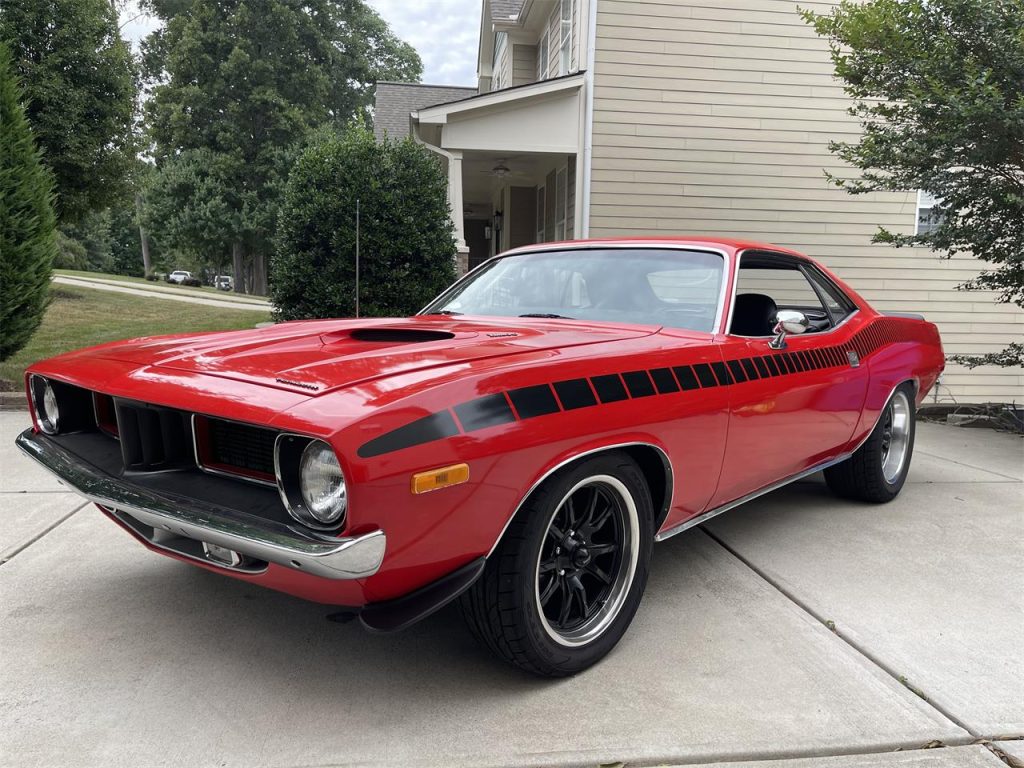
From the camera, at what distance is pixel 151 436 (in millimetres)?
2373

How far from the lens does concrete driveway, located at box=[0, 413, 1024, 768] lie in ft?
6.87

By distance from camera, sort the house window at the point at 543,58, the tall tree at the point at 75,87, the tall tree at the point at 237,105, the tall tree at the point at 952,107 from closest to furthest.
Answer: the tall tree at the point at 952,107 < the house window at the point at 543,58 < the tall tree at the point at 75,87 < the tall tree at the point at 237,105

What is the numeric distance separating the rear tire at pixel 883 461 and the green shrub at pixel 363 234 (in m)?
5.81

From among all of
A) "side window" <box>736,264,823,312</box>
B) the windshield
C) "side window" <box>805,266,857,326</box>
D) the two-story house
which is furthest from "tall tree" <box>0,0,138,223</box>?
"side window" <box>805,266,857,326</box>

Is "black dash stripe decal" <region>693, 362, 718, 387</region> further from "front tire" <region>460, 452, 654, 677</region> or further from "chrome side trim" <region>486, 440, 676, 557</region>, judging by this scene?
"front tire" <region>460, 452, 654, 677</region>

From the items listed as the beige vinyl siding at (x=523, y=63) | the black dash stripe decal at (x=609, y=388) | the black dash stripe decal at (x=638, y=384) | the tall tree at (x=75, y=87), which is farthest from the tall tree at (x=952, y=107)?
the tall tree at (x=75, y=87)

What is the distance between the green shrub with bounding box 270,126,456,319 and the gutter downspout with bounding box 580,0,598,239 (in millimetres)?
1800

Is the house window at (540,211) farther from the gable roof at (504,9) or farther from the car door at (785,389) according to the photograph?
the car door at (785,389)

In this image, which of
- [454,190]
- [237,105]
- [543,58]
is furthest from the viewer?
[237,105]

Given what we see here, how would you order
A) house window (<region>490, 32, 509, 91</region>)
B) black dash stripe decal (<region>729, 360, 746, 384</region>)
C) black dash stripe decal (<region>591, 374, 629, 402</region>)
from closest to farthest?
black dash stripe decal (<region>591, 374, 629, 402</region>) → black dash stripe decal (<region>729, 360, 746, 384</region>) → house window (<region>490, 32, 509, 91</region>)

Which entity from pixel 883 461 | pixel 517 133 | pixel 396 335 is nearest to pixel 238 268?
pixel 517 133

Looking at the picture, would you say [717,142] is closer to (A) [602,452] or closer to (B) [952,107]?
(B) [952,107]

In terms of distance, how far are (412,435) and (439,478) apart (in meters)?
0.14

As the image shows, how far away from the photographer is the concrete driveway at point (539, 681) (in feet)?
6.87
